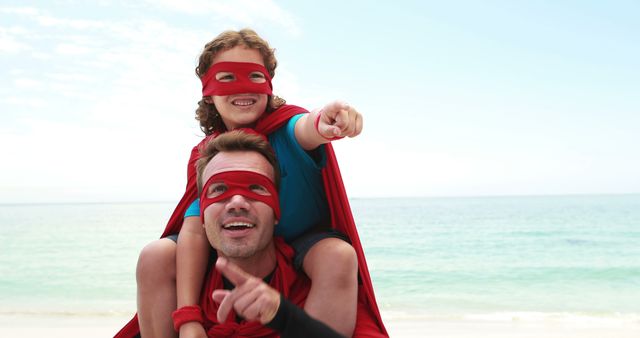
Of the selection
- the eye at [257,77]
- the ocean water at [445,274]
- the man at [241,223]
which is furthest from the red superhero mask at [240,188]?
the ocean water at [445,274]

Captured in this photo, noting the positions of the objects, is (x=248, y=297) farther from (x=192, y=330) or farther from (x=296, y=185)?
(x=296, y=185)

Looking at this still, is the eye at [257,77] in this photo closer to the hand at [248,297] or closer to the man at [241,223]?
the man at [241,223]

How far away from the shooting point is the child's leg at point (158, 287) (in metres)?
2.34

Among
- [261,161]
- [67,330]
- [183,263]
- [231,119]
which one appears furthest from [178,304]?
[67,330]

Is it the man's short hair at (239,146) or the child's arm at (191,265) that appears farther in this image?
the man's short hair at (239,146)

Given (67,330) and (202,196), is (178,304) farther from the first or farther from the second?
(67,330)

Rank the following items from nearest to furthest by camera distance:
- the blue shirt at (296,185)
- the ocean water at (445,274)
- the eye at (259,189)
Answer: the eye at (259,189), the blue shirt at (296,185), the ocean water at (445,274)

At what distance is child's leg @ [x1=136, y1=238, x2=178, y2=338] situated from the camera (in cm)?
234

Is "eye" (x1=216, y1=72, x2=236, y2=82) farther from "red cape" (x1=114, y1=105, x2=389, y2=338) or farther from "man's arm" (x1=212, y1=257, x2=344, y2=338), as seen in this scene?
"man's arm" (x1=212, y1=257, x2=344, y2=338)

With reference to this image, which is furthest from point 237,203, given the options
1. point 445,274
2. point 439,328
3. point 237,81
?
point 445,274

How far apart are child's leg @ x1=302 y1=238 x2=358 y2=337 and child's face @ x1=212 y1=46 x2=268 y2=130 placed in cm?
66

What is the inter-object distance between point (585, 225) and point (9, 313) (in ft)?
87.6

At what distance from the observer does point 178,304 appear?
7.47 ft

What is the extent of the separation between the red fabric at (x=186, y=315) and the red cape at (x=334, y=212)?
50 centimetres
